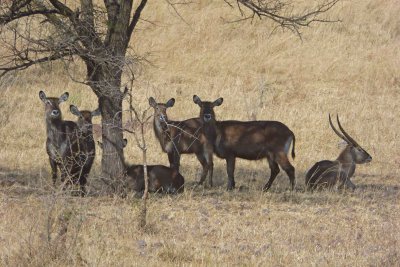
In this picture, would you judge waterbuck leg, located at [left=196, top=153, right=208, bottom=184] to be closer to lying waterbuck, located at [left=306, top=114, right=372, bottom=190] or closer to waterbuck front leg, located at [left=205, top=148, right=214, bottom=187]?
waterbuck front leg, located at [left=205, top=148, right=214, bottom=187]

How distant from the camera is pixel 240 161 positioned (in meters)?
15.3

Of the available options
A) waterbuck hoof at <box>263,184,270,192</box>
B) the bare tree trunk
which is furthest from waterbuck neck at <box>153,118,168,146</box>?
waterbuck hoof at <box>263,184,270,192</box>

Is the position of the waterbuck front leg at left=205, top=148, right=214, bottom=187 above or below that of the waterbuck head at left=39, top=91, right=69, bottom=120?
below

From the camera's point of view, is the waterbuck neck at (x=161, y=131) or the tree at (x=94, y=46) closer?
the tree at (x=94, y=46)

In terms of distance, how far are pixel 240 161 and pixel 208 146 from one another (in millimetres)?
2557

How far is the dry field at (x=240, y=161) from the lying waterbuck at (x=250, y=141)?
0.40 metres

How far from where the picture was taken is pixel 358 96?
19922 millimetres

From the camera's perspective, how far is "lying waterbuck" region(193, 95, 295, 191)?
12.4 metres

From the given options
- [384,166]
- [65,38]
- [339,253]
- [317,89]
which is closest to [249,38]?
[317,89]

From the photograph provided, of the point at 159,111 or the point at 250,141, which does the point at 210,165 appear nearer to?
the point at 250,141

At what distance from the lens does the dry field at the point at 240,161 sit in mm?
7586

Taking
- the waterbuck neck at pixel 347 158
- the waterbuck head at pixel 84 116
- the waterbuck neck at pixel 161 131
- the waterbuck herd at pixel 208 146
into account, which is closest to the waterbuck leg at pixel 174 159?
the waterbuck herd at pixel 208 146

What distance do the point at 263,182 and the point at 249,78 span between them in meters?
8.25

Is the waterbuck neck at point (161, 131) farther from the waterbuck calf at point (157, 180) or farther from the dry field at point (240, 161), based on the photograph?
the waterbuck calf at point (157, 180)
